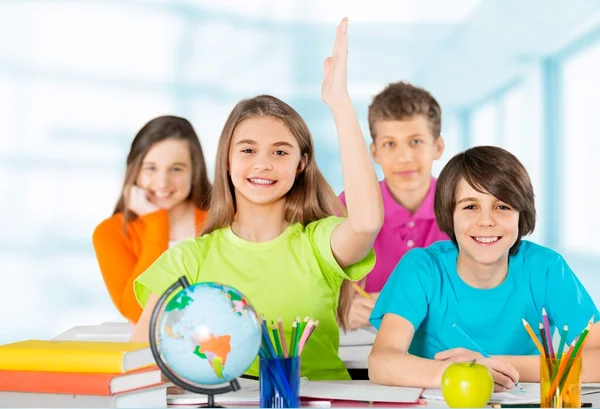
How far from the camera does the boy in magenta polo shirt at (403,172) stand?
3195mm

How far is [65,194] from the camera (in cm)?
831

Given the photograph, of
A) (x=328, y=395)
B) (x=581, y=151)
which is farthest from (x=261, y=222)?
(x=581, y=151)

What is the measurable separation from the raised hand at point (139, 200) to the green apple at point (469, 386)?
2021mm

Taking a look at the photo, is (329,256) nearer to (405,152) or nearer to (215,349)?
(215,349)

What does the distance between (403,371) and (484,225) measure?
0.44 metres

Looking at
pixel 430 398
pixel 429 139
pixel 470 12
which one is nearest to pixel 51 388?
pixel 430 398

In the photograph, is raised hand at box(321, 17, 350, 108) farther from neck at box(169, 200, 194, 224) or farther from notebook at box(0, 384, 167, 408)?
neck at box(169, 200, 194, 224)

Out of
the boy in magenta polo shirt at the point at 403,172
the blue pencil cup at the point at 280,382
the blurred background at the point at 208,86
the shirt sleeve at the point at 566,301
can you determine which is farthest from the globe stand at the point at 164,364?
the blurred background at the point at 208,86

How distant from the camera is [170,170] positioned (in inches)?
135

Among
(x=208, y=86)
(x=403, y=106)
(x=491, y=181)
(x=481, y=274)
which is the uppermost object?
(x=208, y=86)

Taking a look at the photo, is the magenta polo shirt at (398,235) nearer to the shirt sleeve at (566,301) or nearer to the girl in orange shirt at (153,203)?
the girl in orange shirt at (153,203)

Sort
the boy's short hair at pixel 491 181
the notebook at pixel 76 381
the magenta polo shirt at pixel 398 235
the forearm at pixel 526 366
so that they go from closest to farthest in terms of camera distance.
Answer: the notebook at pixel 76 381 → the forearm at pixel 526 366 → the boy's short hair at pixel 491 181 → the magenta polo shirt at pixel 398 235

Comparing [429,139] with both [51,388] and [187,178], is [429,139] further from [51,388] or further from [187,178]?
[51,388]

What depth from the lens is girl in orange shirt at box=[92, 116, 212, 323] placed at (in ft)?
11.1
